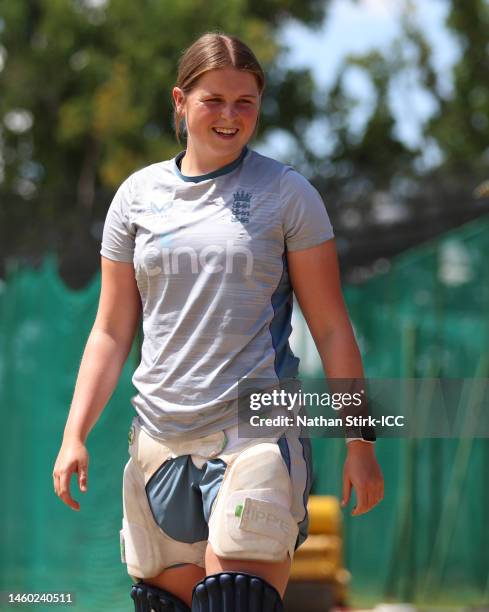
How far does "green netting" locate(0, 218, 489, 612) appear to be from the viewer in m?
8.16

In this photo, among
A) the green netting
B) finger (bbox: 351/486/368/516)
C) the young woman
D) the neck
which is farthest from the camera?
the green netting

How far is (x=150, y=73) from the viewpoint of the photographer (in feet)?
82.0

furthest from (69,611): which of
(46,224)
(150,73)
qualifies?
(150,73)

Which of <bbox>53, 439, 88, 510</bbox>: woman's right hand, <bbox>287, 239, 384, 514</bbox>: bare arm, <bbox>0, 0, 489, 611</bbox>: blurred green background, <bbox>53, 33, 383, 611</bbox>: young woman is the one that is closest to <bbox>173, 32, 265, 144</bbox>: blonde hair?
<bbox>53, 33, 383, 611</bbox>: young woman

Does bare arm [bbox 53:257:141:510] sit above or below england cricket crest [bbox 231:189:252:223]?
below

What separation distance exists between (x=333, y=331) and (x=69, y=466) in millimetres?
769

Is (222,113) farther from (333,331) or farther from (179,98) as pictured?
(333,331)

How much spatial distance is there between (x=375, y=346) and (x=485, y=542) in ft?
5.84

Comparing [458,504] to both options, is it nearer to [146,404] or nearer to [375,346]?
[375,346]

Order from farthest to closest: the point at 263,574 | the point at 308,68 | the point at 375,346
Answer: the point at 308,68 < the point at 375,346 < the point at 263,574

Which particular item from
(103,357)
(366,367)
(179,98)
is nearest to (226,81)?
(179,98)

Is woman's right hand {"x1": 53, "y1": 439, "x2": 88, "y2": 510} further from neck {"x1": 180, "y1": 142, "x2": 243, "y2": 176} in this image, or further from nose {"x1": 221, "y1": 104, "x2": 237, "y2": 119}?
nose {"x1": 221, "y1": 104, "x2": 237, "y2": 119}

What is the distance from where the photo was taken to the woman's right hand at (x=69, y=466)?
11.1 ft

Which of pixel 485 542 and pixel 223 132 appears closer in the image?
pixel 223 132
